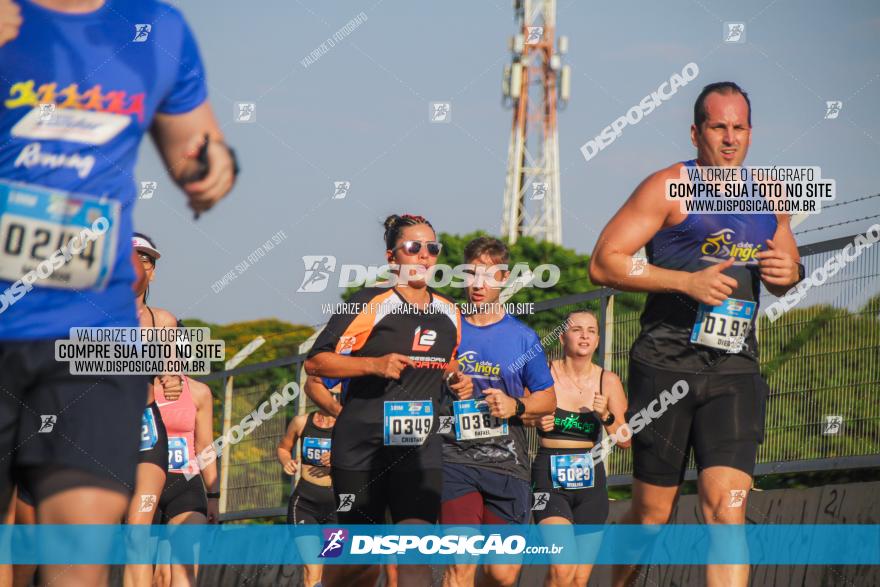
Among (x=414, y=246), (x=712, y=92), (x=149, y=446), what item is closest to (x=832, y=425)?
(x=712, y=92)

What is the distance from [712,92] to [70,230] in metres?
4.56

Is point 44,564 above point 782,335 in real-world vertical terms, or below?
below

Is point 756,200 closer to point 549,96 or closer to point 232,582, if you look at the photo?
point 232,582

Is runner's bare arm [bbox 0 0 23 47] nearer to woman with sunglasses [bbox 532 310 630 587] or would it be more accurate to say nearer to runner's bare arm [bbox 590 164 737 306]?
runner's bare arm [bbox 590 164 737 306]

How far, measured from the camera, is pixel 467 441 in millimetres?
9906

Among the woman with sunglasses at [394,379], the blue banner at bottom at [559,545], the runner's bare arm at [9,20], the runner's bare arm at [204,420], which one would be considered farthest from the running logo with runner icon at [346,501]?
the runner's bare arm at [9,20]

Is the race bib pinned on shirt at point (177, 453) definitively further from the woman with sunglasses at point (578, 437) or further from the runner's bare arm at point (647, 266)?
the runner's bare arm at point (647, 266)

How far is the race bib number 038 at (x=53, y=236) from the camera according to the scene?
14.3 feet

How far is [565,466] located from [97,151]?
281 inches

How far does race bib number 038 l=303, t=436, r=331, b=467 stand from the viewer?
43.7 ft

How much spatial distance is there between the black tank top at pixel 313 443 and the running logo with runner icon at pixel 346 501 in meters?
4.43

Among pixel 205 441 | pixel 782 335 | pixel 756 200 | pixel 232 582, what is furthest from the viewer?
pixel 232 582

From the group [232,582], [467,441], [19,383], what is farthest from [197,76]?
[232,582]

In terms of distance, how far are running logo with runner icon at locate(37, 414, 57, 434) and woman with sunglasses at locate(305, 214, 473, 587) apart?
14.5 ft
